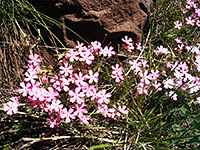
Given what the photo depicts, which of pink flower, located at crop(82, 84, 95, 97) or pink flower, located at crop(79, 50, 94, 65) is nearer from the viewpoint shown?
pink flower, located at crop(82, 84, 95, 97)

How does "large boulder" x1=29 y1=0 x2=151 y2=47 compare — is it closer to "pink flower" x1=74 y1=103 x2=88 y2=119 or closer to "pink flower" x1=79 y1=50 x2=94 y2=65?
"pink flower" x1=79 y1=50 x2=94 y2=65

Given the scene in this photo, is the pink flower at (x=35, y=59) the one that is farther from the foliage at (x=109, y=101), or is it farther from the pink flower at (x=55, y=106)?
the pink flower at (x=55, y=106)

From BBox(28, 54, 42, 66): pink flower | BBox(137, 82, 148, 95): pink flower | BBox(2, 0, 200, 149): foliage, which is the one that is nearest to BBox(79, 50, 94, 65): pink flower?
BBox(2, 0, 200, 149): foliage

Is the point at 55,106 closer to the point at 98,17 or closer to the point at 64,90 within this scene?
the point at 64,90

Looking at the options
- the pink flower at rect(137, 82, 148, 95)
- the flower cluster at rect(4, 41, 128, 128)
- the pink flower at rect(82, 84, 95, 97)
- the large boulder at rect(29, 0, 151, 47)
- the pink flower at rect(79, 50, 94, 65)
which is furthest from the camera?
the large boulder at rect(29, 0, 151, 47)

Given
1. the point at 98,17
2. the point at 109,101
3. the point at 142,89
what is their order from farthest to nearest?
1. the point at 98,17
2. the point at 142,89
3. the point at 109,101

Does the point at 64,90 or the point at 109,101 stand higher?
the point at 64,90

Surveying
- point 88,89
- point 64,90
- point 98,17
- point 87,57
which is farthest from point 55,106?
point 98,17

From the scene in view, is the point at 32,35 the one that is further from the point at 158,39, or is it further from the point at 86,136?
the point at 158,39

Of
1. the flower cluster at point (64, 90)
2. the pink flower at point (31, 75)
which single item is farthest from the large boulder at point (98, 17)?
the pink flower at point (31, 75)
